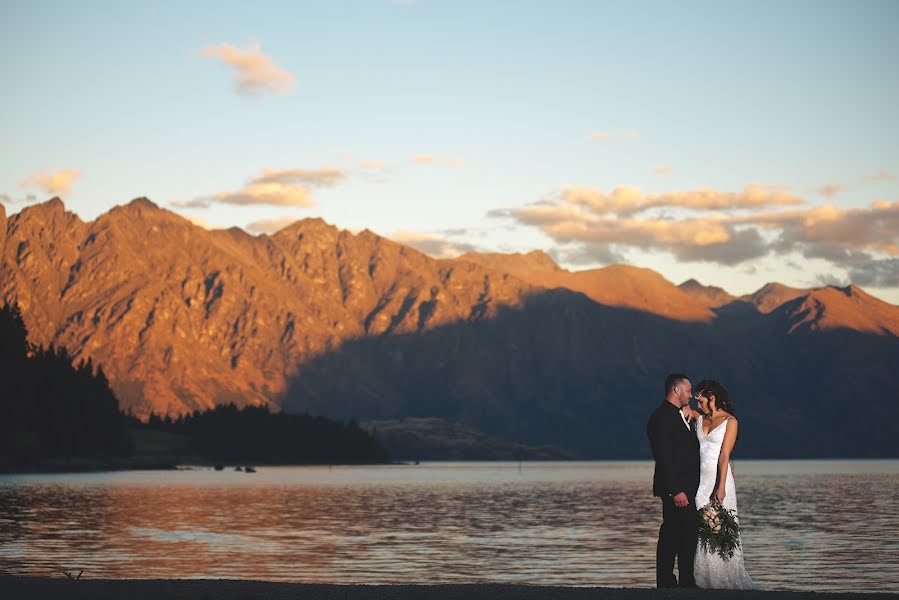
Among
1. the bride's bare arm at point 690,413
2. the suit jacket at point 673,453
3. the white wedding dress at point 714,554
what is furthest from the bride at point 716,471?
the suit jacket at point 673,453

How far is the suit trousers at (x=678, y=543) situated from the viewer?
2945 centimetres

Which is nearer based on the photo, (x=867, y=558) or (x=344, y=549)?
(x=867, y=558)

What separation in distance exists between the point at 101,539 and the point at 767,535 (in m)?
43.7

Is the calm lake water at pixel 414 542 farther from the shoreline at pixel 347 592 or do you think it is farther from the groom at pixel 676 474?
the groom at pixel 676 474

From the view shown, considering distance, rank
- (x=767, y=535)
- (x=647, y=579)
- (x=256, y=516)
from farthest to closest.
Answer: (x=256, y=516) → (x=767, y=535) → (x=647, y=579)

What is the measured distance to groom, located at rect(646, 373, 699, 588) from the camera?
29266 mm

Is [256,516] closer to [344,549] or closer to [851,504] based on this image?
[344,549]

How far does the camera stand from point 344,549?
70688 mm

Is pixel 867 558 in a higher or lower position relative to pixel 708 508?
lower

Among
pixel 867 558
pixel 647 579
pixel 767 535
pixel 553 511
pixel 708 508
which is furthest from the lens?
pixel 553 511

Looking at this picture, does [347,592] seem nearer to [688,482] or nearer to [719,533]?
[688,482]

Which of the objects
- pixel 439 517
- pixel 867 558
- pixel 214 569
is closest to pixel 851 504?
pixel 439 517

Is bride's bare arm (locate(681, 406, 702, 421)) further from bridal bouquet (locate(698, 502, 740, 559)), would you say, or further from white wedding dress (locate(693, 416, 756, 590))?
bridal bouquet (locate(698, 502, 740, 559))

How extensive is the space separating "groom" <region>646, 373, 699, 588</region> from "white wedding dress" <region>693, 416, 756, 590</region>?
272mm
